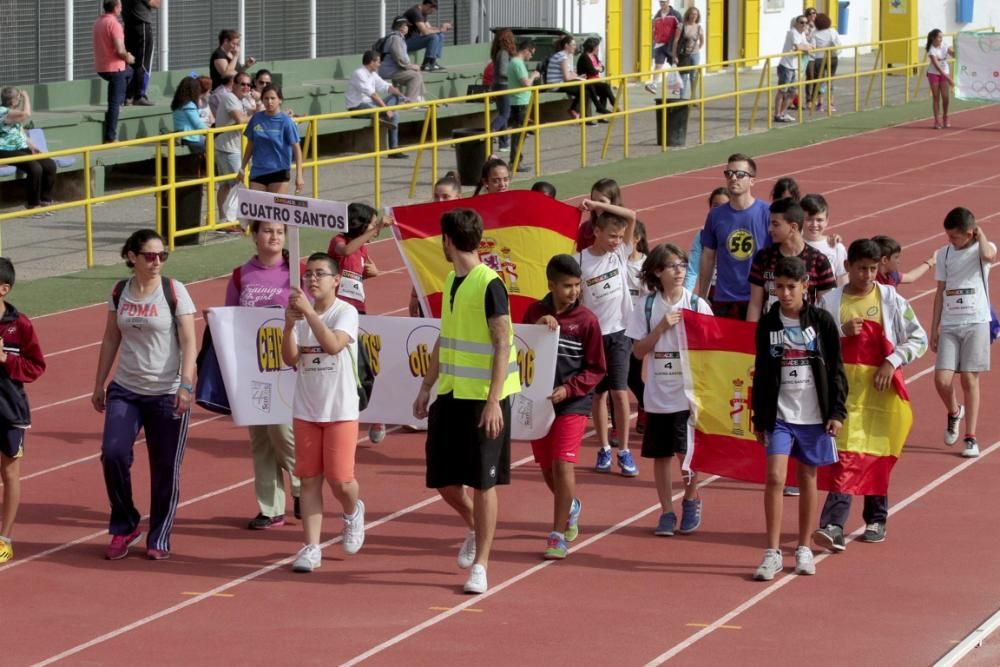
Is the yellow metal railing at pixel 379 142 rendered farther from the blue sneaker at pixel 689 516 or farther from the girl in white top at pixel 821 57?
the blue sneaker at pixel 689 516

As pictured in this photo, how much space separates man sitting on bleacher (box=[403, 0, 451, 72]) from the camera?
32.3m

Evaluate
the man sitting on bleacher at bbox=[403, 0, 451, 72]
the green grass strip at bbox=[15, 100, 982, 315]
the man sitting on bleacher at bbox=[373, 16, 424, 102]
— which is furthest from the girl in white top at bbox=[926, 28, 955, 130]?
the man sitting on bleacher at bbox=[373, 16, 424, 102]

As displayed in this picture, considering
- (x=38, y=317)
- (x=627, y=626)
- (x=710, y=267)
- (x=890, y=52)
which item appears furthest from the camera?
(x=890, y=52)

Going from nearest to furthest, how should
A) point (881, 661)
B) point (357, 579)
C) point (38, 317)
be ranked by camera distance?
point (881, 661)
point (357, 579)
point (38, 317)

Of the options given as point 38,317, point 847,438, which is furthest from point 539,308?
point 38,317

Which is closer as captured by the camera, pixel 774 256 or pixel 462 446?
pixel 462 446

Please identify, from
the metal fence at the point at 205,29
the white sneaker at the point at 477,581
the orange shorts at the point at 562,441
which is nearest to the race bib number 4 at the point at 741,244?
the orange shorts at the point at 562,441

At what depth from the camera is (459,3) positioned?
3747 cm

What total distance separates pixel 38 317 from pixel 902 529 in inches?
366

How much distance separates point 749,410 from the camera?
9.95 meters

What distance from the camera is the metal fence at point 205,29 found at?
26.3 m

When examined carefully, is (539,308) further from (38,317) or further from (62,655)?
(38,317)

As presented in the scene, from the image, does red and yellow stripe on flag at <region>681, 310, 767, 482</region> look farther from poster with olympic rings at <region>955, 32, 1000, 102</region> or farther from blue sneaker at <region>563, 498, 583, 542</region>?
poster with olympic rings at <region>955, 32, 1000, 102</region>

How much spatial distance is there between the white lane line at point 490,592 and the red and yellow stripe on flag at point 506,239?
1831 millimetres
